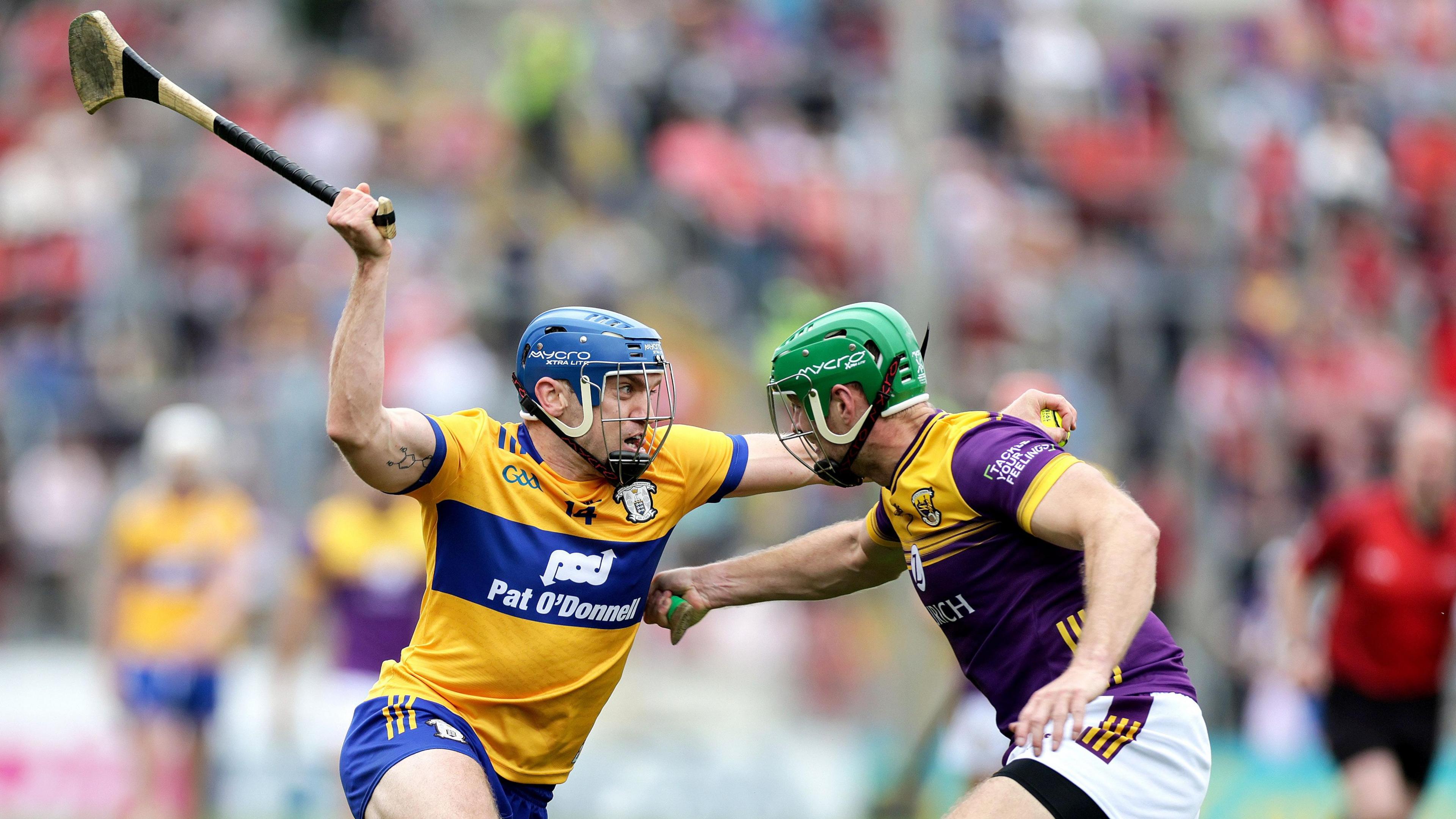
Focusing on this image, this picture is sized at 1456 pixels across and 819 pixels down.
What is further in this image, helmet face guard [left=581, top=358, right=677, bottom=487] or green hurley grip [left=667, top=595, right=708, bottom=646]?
green hurley grip [left=667, top=595, right=708, bottom=646]

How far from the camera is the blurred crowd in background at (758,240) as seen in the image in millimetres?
12070

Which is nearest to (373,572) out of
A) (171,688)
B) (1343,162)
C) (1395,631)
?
(171,688)

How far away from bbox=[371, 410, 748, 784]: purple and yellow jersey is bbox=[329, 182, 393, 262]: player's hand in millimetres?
634

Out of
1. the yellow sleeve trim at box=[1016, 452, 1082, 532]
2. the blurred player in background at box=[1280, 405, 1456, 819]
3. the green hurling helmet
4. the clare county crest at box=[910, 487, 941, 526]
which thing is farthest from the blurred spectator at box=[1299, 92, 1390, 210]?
the yellow sleeve trim at box=[1016, 452, 1082, 532]

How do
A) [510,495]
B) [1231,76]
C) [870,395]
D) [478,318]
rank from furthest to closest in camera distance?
[1231,76]
[478,318]
[510,495]
[870,395]

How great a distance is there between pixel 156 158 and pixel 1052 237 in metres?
7.78

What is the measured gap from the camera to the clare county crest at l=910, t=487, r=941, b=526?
4.84 meters

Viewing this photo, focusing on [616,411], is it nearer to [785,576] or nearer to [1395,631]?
[785,576]

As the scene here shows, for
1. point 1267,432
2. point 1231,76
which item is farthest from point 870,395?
point 1231,76

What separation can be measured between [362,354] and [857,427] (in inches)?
59.1

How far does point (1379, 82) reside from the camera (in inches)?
664

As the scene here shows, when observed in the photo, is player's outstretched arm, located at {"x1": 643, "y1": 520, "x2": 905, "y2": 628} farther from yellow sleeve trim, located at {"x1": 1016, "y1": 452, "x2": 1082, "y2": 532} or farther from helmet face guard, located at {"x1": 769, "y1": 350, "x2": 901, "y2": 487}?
yellow sleeve trim, located at {"x1": 1016, "y1": 452, "x2": 1082, "y2": 532}

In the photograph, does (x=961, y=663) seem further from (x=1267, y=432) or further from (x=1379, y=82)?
(x=1379, y=82)

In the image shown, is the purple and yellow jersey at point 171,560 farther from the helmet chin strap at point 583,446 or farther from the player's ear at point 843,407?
the player's ear at point 843,407
